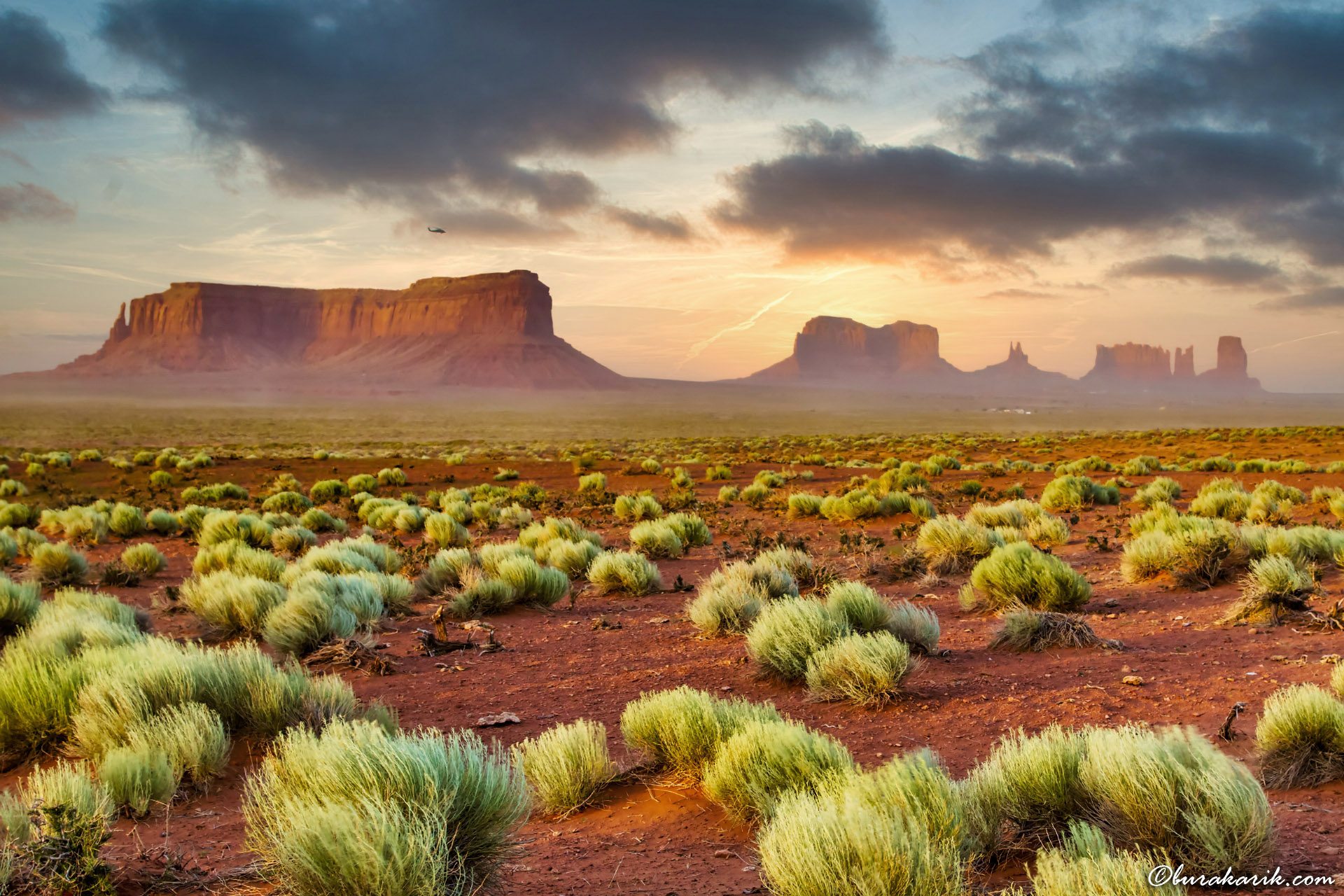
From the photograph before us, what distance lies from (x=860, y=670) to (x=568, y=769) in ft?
8.01

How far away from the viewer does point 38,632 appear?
21.1 feet

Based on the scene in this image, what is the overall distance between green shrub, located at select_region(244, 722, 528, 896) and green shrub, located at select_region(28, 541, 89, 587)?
36.0 feet

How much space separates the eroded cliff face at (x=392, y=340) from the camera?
A: 591ft

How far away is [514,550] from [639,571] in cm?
215

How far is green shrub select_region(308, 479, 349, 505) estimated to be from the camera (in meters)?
23.0

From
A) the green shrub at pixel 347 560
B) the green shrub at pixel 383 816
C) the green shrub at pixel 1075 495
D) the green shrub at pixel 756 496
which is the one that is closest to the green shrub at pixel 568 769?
the green shrub at pixel 383 816

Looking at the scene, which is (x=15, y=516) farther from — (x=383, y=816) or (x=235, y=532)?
(x=383, y=816)

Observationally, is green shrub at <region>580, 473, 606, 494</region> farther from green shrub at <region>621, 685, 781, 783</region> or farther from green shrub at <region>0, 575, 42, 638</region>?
green shrub at <region>621, 685, 781, 783</region>

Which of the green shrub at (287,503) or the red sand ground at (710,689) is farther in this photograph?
the green shrub at (287,503)

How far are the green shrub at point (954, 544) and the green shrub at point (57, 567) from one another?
12423 millimetres

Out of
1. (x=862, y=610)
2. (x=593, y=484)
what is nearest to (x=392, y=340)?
(x=593, y=484)

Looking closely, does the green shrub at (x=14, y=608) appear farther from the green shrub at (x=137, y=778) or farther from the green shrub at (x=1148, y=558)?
the green shrub at (x=1148, y=558)

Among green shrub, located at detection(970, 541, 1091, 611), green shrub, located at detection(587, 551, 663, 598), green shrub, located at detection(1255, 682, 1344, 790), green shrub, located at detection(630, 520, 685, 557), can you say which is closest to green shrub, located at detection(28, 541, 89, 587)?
green shrub, located at detection(587, 551, 663, 598)

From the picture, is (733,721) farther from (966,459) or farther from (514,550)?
(966,459)
